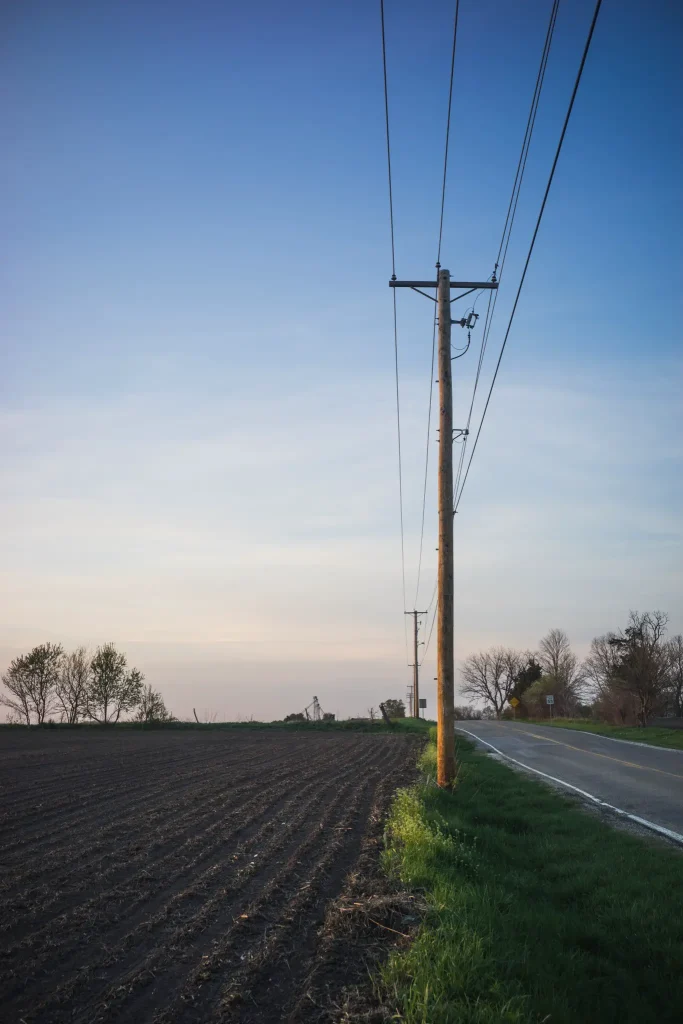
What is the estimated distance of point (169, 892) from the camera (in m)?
6.86

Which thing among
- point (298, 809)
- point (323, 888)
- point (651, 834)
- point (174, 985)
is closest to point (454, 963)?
point (174, 985)

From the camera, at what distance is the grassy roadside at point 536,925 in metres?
4.06

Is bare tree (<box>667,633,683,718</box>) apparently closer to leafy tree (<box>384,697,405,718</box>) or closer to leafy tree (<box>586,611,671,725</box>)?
leafy tree (<box>586,611,671,725</box>)

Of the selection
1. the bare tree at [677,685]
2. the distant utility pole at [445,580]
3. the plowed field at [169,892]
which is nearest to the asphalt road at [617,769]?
the distant utility pole at [445,580]

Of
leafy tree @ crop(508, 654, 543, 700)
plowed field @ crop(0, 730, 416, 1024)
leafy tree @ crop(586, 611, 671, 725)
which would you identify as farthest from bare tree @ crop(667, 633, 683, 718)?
plowed field @ crop(0, 730, 416, 1024)

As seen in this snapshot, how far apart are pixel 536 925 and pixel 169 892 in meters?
3.57

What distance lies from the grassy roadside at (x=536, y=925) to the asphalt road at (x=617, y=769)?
1943 mm

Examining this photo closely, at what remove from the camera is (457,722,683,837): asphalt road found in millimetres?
11016

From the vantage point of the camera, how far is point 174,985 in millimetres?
4609

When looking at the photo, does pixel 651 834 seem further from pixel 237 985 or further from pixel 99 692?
pixel 99 692

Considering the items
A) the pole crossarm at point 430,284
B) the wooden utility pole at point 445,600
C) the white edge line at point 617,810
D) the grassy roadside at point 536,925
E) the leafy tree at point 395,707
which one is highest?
the pole crossarm at point 430,284

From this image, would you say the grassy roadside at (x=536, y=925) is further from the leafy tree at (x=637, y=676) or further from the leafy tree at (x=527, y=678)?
the leafy tree at (x=527, y=678)

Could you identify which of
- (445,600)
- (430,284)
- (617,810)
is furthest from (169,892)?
(430,284)

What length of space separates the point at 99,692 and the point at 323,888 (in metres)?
57.9
